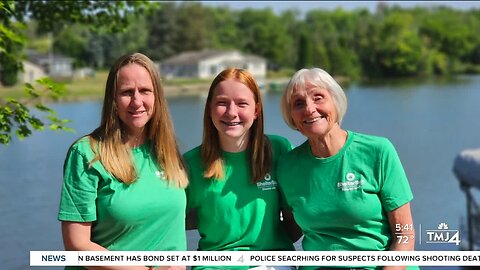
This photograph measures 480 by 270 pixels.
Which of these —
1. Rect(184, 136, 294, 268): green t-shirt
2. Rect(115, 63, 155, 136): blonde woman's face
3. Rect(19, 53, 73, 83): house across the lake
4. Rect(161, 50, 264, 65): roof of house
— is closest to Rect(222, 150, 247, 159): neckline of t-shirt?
Rect(184, 136, 294, 268): green t-shirt

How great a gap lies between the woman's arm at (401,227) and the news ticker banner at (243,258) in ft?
0.08

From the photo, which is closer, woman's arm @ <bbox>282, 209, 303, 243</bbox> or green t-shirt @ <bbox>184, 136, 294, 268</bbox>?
green t-shirt @ <bbox>184, 136, 294, 268</bbox>

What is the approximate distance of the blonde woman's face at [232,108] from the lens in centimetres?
271

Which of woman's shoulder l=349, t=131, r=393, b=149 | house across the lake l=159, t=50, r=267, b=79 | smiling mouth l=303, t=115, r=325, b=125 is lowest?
house across the lake l=159, t=50, r=267, b=79

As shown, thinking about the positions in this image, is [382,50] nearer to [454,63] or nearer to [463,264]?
[454,63]

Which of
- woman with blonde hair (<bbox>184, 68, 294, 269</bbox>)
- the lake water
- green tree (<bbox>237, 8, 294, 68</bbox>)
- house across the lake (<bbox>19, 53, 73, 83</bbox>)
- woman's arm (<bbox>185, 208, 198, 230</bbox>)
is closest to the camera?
woman with blonde hair (<bbox>184, 68, 294, 269</bbox>)

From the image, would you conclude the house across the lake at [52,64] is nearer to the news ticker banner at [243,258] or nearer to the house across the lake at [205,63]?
the house across the lake at [205,63]

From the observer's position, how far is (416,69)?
6750 cm

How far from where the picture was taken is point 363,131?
1998 cm

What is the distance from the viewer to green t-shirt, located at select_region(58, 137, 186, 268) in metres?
2.50

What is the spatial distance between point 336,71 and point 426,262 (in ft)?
191

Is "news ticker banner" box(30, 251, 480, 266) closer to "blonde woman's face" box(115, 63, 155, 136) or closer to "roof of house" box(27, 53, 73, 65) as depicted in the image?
"blonde woman's face" box(115, 63, 155, 136)

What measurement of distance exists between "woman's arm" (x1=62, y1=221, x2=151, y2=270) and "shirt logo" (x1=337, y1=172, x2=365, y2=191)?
828 mm

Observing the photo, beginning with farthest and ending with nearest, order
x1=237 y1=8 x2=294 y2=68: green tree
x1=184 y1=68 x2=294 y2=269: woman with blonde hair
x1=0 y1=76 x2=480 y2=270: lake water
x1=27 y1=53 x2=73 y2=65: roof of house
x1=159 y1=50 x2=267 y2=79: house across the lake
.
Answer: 1. x1=237 y1=8 x2=294 y2=68: green tree
2. x1=159 y1=50 x2=267 y2=79: house across the lake
3. x1=27 y1=53 x2=73 y2=65: roof of house
4. x1=0 y1=76 x2=480 y2=270: lake water
5. x1=184 y1=68 x2=294 y2=269: woman with blonde hair
